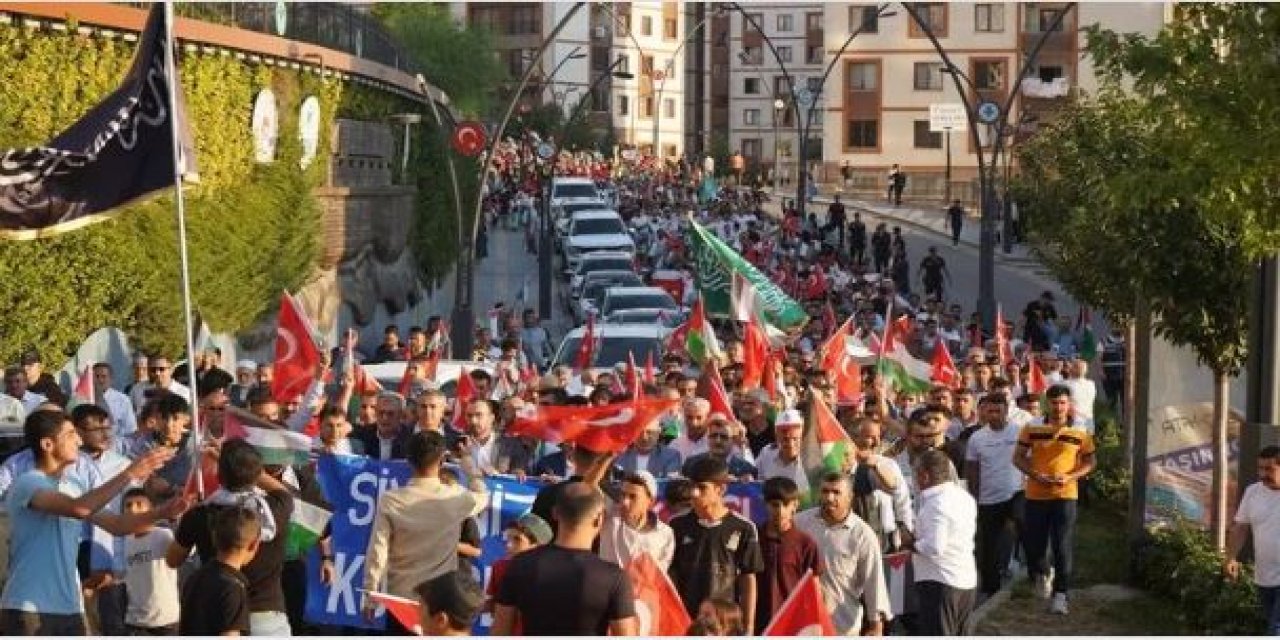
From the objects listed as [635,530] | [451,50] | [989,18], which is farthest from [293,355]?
[451,50]

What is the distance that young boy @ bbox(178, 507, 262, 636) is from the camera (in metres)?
7.92

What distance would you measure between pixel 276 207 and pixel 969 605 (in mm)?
17665

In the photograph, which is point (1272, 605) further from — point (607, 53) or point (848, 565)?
point (607, 53)

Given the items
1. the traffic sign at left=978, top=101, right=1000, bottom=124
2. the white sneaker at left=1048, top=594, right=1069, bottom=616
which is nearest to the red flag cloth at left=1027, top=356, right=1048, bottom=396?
the white sneaker at left=1048, top=594, right=1069, bottom=616

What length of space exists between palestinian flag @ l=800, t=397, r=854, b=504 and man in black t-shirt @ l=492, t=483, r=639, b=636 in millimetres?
4082

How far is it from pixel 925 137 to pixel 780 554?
7941 centimetres

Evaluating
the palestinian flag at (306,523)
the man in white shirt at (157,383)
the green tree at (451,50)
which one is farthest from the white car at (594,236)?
the green tree at (451,50)

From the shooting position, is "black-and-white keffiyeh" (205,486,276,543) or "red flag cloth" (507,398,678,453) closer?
"black-and-white keffiyeh" (205,486,276,543)

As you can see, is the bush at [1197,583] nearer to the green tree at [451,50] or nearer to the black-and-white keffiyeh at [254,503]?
the black-and-white keffiyeh at [254,503]

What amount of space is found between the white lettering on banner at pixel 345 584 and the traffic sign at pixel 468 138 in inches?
770

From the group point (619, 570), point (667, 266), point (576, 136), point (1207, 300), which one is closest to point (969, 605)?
point (619, 570)

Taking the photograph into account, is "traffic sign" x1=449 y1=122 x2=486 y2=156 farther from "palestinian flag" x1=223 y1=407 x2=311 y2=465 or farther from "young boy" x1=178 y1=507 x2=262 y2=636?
"young boy" x1=178 y1=507 x2=262 y2=636

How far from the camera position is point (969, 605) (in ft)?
36.5

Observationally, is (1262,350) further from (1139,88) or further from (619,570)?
(619,570)
